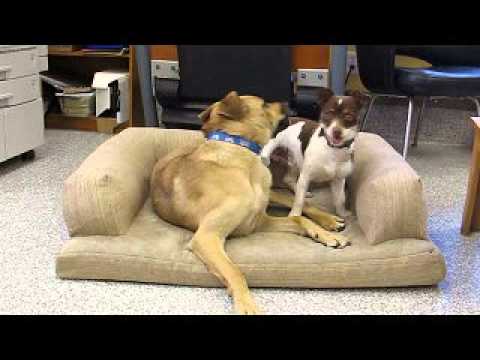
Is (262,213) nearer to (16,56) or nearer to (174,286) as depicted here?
(174,286)

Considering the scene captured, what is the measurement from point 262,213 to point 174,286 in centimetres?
42

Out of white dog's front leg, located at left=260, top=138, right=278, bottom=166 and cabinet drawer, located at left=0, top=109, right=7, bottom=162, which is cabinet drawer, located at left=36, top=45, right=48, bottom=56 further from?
Answer: white dog's front leg, located at left=260, top=138, right=278, bottom=166

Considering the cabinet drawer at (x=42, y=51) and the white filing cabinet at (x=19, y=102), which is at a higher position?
→ the cabinet drawer at (x=42, y=51)

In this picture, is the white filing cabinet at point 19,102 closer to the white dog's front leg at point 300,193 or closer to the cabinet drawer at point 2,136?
the cabinet drawer at point 2,136

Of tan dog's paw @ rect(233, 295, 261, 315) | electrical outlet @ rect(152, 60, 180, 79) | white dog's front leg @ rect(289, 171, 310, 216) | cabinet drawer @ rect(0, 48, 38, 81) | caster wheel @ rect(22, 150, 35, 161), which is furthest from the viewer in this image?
caster wheel @ rect(22, 150, 35, 161)

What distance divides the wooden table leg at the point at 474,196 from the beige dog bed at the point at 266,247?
0.41 metres

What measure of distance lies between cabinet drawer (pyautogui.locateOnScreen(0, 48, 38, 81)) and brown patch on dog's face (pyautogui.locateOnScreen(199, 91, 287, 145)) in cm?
138

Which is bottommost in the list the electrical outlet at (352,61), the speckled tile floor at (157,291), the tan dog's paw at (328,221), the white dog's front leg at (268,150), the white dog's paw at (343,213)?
the speckled tile floor at (157,291)

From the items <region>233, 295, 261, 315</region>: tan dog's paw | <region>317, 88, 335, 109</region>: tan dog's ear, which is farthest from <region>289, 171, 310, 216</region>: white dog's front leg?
<region>233, 295, 261, 315</region>: tan dog's paw

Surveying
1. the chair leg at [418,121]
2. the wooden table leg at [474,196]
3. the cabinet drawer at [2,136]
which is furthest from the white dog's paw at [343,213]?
the cabinet drawer at [2,136]

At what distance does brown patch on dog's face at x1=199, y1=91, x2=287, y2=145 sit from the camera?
200 centimetres

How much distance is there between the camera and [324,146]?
Answer: 6.70 feet

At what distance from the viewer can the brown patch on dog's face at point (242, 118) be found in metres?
2.00

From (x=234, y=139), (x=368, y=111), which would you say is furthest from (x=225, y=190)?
(x=368, y=111)
